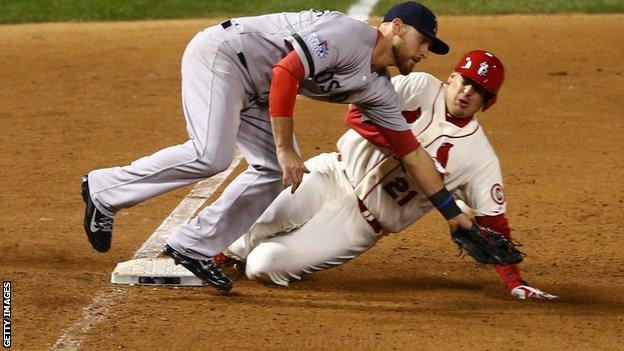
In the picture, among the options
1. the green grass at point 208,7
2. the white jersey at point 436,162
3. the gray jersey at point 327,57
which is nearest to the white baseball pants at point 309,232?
the white jersey at point 436,162

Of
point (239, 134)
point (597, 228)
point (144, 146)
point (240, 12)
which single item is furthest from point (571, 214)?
point (240, 12)

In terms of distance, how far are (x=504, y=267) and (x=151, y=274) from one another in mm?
1781

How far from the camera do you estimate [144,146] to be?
357 inches

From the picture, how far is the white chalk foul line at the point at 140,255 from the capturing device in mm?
5586

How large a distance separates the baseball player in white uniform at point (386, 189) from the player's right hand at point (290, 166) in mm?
741

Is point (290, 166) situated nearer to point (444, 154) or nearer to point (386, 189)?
point (386, 189)

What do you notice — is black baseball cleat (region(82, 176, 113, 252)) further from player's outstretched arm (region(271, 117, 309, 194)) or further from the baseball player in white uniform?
player's outstretched arm (region(271, 117, 309, 194))

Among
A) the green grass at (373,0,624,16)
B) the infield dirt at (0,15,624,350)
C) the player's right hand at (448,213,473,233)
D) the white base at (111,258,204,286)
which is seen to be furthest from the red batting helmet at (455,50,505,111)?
the green grass at (373,0,624,16)

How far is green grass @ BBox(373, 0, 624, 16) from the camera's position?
44.2ft

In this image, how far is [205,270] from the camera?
621 centimetres

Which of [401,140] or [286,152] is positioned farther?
[401,140]

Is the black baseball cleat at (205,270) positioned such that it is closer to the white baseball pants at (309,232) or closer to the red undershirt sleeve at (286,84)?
the white baseball pants at (309,232)

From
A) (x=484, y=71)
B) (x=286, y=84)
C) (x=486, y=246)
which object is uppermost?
(x=484, y=71)

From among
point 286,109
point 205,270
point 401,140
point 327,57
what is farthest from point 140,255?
point 327,57
